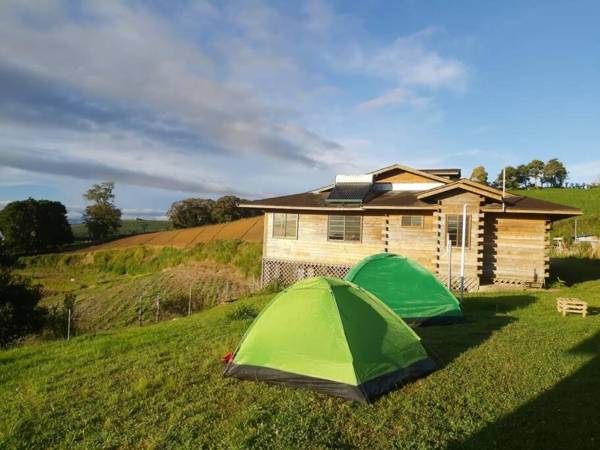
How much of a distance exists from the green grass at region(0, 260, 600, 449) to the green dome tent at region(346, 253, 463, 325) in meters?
1.24

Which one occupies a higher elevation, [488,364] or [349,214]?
[349,214]

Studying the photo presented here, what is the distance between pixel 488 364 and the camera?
677 centimetres

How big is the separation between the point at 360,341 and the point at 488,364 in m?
2.57

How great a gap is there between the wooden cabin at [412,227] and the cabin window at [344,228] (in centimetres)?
5

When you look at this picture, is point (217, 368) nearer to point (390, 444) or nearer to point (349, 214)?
point (390, 444)

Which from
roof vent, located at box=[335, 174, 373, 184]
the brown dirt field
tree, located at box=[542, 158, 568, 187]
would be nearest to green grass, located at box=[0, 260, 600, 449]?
roof vent, located at box=[335, 174, 373, 184]

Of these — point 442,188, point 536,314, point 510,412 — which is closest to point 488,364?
point 510,412

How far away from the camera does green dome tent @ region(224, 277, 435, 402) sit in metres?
5.55

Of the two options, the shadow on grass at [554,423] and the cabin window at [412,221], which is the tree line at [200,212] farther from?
the shadow on grass at [554,423]

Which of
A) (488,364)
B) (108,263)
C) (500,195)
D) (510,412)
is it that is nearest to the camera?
(510,412)

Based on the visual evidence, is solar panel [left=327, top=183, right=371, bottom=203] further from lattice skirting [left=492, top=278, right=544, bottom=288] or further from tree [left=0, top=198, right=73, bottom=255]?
tree [left=0, top=198, right=73, bottom=255]

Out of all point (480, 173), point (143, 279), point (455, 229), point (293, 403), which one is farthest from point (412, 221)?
point (480, 173)

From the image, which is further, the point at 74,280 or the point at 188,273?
the point at 74,280

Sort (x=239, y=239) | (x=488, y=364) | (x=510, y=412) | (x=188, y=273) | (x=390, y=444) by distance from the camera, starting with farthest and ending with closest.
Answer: (x=239, y=239) → (x=188, y=273) → (x=488, y=364) → (x=510, y=412) → (x=390, y=444)
